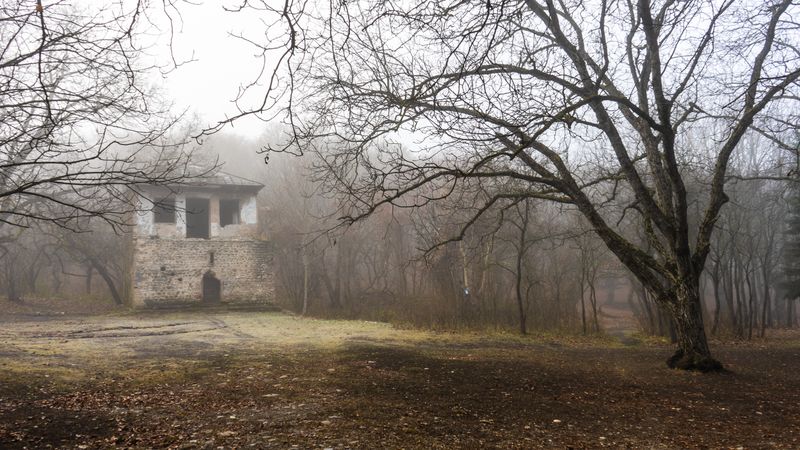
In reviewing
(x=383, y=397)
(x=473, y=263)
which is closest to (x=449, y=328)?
(x=473, y=263)

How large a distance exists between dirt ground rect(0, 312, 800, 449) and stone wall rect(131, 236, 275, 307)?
11.4m

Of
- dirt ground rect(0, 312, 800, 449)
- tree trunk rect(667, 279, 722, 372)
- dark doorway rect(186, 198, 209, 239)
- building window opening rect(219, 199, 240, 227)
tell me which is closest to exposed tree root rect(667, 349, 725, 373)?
tree trunk rect(667, 279, 722, 372)

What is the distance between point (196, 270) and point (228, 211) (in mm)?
4005

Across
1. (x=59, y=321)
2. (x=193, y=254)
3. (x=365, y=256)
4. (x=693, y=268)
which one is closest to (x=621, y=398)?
(x=693, y=268)

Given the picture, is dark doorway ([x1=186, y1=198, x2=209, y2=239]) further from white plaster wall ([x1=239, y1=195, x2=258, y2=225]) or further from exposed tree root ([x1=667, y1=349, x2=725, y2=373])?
exposed tree root ([x1=667, y1=349, x2=725, y2=373])

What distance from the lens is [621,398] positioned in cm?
707

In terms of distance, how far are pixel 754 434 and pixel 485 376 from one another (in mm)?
3803

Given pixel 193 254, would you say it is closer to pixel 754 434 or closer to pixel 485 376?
pixel 485 376

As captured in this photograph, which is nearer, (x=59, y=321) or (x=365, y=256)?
(x=59, y=321)

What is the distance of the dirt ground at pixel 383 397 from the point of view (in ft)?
16.9

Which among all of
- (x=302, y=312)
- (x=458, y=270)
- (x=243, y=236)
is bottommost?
(x=302, y=312)

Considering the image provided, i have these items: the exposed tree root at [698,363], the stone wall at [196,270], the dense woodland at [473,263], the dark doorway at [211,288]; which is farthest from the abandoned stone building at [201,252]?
the exposed tree root at [698,363]

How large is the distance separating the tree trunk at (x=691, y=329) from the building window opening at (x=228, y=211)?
21.6m

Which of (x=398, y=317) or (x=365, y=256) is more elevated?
(x=365, y=256)
